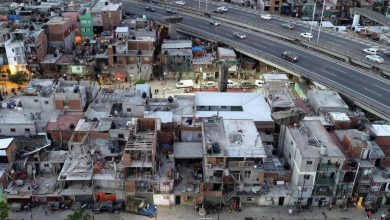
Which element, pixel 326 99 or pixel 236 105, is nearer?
pixel 326 99

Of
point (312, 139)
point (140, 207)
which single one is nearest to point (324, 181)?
point (312, 139)

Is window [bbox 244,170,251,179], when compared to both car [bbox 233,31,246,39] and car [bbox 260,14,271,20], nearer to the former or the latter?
car [bbox 233,31,246,39]

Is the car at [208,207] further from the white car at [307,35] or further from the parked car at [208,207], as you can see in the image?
the white car at [307,35]

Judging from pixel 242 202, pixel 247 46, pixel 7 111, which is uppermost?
pixel 247 46

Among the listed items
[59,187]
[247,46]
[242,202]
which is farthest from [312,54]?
[59,187]

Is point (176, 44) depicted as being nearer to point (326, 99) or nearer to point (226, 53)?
point (226, 53)

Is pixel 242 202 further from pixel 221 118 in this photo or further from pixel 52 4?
pixel 52 4
